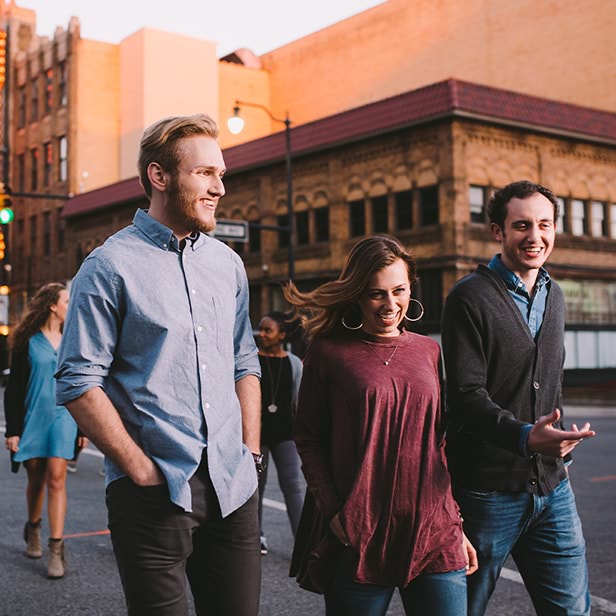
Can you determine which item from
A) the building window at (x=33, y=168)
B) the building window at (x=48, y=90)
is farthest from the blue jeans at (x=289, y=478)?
the building window at (x=33, y=168)

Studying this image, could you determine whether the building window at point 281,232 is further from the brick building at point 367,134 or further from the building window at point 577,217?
the building window at point 577,217

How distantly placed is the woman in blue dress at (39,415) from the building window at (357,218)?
30.3 meters

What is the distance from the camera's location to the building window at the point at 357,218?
1459 inches

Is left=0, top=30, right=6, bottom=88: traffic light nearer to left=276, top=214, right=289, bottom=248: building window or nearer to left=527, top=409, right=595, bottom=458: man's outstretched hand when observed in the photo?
left=276, top=214, right=289, bottom=248: building window

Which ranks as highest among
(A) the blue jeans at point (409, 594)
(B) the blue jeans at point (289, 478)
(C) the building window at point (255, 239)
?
(C) the building window at point (255, 239)

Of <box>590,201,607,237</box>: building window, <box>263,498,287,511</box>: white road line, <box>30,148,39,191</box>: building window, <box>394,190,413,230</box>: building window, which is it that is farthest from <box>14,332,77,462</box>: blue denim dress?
<box>30,148,39,191</box>: building window

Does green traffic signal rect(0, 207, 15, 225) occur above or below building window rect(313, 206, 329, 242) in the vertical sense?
below

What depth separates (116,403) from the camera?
2.86 m

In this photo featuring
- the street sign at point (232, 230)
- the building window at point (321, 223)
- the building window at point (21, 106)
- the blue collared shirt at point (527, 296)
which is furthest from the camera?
the building window at point (21, 106)

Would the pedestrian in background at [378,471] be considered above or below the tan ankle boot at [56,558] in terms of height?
above

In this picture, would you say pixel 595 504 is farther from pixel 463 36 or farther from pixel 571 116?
pixel 463 36

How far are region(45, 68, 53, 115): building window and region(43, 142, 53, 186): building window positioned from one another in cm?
224

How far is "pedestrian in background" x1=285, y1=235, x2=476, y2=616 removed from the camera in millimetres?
3146

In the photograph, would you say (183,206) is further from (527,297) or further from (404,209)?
(404,209)
